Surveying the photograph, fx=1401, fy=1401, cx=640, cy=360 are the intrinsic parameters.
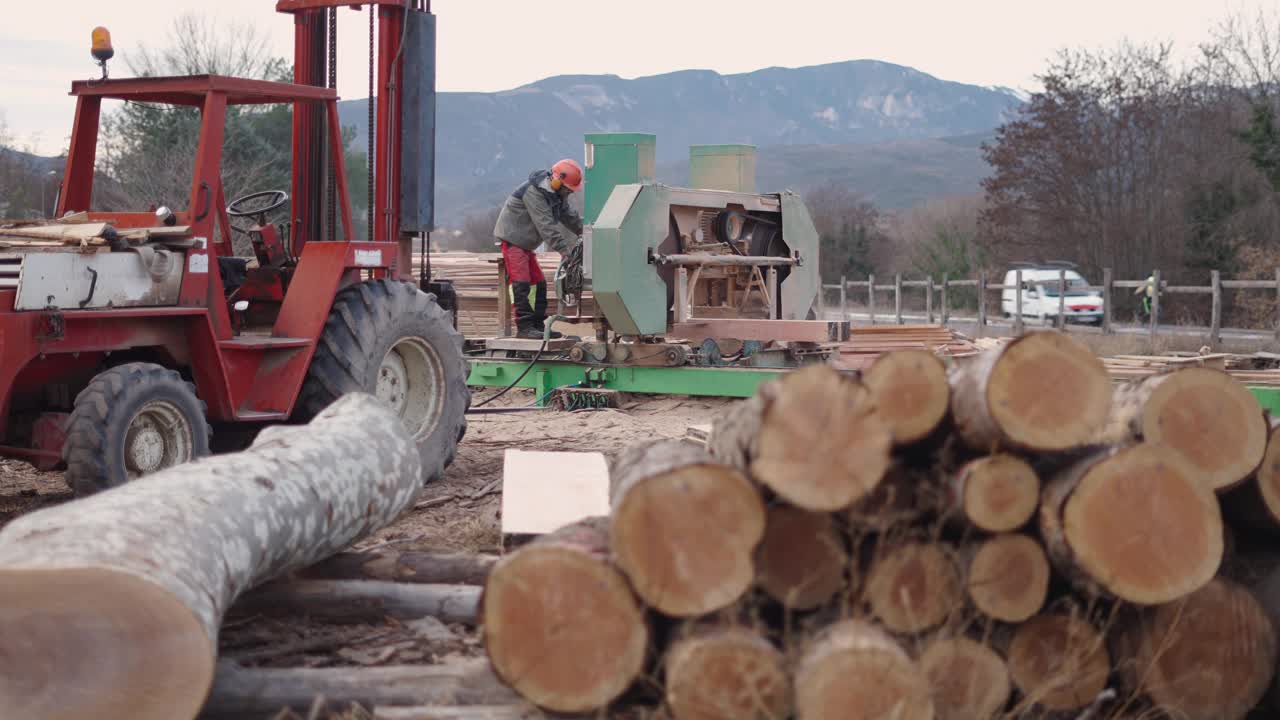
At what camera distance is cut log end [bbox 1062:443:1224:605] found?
4.07m

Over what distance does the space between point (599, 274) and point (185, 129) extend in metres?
12.3

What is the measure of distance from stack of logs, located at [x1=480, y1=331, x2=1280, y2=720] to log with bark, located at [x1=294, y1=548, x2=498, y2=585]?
1195 millimetres

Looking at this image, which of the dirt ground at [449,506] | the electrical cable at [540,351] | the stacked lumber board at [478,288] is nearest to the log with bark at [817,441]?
the dirt ground at [449,506]

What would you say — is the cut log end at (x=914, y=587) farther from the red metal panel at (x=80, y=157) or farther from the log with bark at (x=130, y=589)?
the red metal panel at (x=80, y=157)

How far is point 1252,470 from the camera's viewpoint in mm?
4434

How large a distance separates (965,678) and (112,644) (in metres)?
2.45

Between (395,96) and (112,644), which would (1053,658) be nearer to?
(112,644)

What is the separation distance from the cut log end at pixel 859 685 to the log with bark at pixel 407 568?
6.39 ft

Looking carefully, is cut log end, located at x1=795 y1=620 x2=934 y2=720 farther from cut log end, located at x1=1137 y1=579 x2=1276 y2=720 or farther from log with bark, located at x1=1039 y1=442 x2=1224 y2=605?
cut log end, located at x1=1137 y1=579 x2=1276 y2=720

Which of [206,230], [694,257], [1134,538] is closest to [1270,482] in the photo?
[1134,538]

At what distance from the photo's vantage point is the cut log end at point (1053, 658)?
13.9 feet

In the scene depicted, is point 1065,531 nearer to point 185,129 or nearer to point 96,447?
point 96,447

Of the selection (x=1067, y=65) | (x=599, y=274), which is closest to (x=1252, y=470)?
(x=599, y=274)

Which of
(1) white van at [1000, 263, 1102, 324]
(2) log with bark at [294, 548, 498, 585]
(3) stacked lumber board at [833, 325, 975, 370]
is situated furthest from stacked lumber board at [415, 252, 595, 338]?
(1) white van at [1000, 263, 1102, 324]
